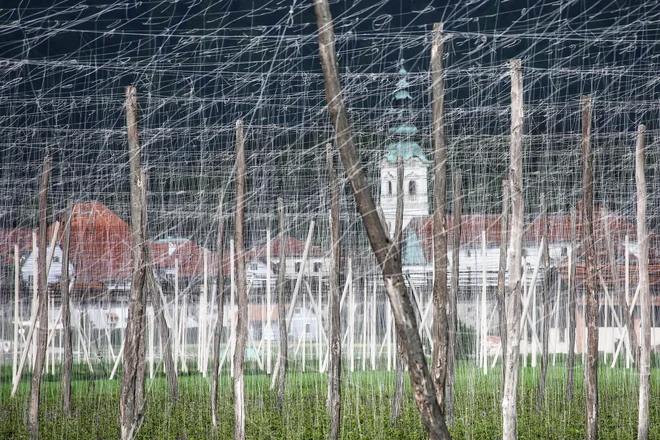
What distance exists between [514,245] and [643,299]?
4177 mm

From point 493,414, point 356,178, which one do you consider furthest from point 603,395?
point 356,178

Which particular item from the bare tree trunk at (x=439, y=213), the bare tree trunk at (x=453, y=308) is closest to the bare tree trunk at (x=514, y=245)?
the bare tree trunk at (x=439, y=213)

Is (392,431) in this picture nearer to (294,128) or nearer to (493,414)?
(493,414)

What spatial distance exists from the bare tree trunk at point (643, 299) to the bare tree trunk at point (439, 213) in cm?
454

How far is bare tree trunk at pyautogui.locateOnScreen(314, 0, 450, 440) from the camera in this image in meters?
8.09

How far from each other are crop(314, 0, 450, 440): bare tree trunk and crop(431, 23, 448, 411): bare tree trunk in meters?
1.59

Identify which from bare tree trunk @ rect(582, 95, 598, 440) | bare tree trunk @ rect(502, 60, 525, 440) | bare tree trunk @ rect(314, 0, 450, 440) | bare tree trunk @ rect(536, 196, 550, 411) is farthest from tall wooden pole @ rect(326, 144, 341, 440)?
bare tree trunk @ rect(536, 196, 550, 411)

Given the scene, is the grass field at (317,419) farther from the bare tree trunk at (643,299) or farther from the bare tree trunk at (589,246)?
the bare tree trunk at (589,246)

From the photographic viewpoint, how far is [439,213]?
32.6 ft

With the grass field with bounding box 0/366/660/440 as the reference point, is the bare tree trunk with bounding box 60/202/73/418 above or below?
above

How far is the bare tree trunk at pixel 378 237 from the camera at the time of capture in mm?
8094

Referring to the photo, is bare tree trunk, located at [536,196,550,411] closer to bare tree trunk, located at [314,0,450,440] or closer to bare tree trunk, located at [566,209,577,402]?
bare tree trunk, located at [566,209,577,402]

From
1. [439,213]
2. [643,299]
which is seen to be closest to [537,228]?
[643,299]

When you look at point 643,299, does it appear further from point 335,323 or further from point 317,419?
point 317,419
